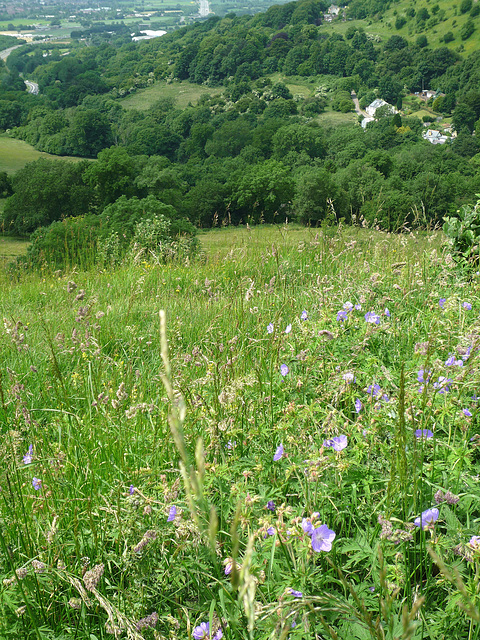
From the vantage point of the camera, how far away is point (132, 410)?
174 centimetres

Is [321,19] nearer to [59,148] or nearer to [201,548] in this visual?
[59,148]

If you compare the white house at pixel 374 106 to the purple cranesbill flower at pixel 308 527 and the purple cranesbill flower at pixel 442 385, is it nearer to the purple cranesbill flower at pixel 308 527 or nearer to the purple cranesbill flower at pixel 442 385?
the purple cranesbill flower at pixel 442 385

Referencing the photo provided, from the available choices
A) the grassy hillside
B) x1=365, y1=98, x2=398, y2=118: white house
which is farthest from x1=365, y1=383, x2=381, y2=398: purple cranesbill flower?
the grassy hillside

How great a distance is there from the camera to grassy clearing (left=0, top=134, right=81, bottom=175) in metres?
63.2

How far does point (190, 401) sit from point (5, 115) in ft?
335

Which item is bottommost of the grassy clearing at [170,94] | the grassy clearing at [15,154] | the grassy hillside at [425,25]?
the grassy clearing at [15,154]

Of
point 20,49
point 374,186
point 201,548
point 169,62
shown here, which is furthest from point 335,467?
point 20,49

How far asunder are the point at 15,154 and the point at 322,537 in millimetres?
79232

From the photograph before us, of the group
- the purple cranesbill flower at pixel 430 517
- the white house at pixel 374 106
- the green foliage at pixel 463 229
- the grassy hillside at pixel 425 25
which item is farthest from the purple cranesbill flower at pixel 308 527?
the grassy hillside at pixel 425 25

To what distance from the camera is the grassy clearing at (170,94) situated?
103125 millimetres

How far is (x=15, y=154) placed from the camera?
229ft

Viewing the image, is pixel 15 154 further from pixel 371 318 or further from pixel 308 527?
pixel 308 527

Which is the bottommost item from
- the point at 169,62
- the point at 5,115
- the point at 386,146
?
the point at 386,146

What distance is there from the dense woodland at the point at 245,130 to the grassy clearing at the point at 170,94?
322 centimetres
